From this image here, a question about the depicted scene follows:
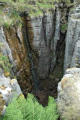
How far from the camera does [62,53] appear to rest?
16.4 metres

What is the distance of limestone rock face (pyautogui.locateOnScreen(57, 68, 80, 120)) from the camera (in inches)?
189

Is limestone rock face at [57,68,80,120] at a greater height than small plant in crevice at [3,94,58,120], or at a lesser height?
lesser

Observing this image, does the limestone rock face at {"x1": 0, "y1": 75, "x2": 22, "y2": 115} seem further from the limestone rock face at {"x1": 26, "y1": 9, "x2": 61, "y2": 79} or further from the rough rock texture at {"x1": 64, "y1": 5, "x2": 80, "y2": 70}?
the limestone rock face at {"x1": 26, "y1": 9, "x2": 61, "y2": 79}

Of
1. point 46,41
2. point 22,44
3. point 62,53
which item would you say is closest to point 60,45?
point 62,53

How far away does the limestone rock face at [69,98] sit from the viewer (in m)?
4.79

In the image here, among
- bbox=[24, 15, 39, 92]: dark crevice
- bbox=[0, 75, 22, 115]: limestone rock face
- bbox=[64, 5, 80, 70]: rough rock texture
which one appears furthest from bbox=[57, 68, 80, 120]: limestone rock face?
A: bbox=[24, 15, 39, 92]: dark crevice

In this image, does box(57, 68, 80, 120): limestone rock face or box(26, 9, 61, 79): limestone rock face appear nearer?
box(57, 68, 80, 120): limestone rock face

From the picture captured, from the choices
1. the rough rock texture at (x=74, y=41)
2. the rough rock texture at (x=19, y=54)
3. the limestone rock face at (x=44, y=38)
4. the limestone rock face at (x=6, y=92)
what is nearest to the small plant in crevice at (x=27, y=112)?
the limestone rock face at (x=6, y=92)

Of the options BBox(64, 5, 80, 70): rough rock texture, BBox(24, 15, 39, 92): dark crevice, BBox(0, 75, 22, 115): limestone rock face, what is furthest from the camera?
BBox(24, 15, 39, 92): dark crevice

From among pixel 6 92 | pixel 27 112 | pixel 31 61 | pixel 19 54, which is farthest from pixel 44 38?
pixel 27 112

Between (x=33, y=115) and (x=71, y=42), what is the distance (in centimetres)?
909

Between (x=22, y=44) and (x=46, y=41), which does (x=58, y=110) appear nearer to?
(x=22, y=44)

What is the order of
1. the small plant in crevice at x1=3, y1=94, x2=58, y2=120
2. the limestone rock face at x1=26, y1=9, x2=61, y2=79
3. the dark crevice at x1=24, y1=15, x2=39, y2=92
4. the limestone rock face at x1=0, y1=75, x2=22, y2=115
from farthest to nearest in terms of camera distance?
1. the dark crevice at x1=24, y1=15, x2=39, y2=92
2. the limestone rock face at x1=26, y1=9, x2=61, y2=79
3. the limestone rock face at x1=0, y1=75, x2=22, y2=115
4. the small plant in crevice at x1=3, y1=94, x2=58, y2=120

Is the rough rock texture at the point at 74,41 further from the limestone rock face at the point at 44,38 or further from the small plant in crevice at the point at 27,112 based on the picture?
the small plant in crevice at the point at 27,112
